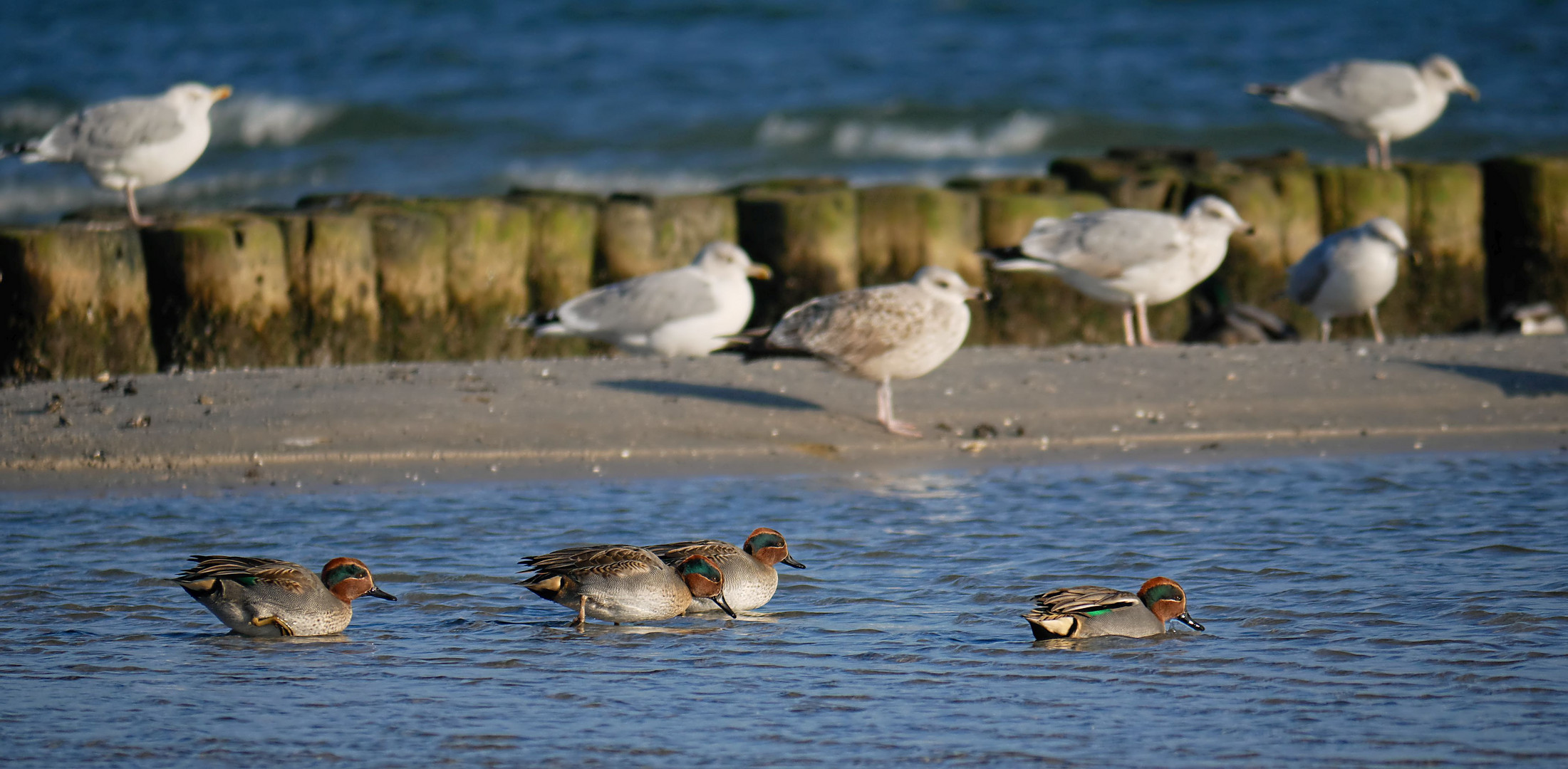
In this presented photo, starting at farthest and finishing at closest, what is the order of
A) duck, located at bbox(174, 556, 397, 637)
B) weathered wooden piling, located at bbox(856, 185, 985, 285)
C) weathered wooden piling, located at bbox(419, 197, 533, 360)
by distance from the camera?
weathered wooden piling, located at bbox(856, 185, 985, 285), weathered wooden piling, located at bbox(419, 197, 533, 360), duck, located at bbox(174, 556, 397, 637)

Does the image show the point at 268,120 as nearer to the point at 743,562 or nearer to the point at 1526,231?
the point at 1526,231

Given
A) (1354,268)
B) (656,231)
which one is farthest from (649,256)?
(1354,268)

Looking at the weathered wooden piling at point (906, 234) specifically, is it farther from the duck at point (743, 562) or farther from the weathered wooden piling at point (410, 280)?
the duck at point (743, 562)

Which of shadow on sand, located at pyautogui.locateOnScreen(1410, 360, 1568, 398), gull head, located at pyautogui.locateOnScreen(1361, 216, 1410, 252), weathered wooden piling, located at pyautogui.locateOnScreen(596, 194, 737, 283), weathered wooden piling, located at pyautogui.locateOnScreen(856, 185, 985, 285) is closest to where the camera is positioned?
shadow on sand, located at pyautogui.locateOnScreen(1410, 360, 1568, 398)

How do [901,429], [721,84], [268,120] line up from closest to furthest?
1. [901,429]
2. [268,120]
3. [721,84]

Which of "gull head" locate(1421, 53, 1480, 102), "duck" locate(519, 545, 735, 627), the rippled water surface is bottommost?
the rippled water surface

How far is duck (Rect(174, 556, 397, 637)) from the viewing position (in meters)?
5.41

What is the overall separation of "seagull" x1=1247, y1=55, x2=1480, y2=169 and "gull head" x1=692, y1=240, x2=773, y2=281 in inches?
209

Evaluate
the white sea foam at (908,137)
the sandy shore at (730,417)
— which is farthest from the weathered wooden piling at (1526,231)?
the white sea foam at (908,137)

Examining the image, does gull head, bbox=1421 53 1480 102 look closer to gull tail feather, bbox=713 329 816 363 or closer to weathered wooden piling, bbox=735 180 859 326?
weathered wooden piling, bbox=735 180 859 326

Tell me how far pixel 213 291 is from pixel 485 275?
1692 millimetres

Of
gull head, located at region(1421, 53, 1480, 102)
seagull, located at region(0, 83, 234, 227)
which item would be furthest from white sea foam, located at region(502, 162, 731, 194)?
seagull, located at region(0, 83, 234, 227)

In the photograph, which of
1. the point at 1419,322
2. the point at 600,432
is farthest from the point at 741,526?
the point at 1419,322

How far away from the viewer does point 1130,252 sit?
35.9ft
